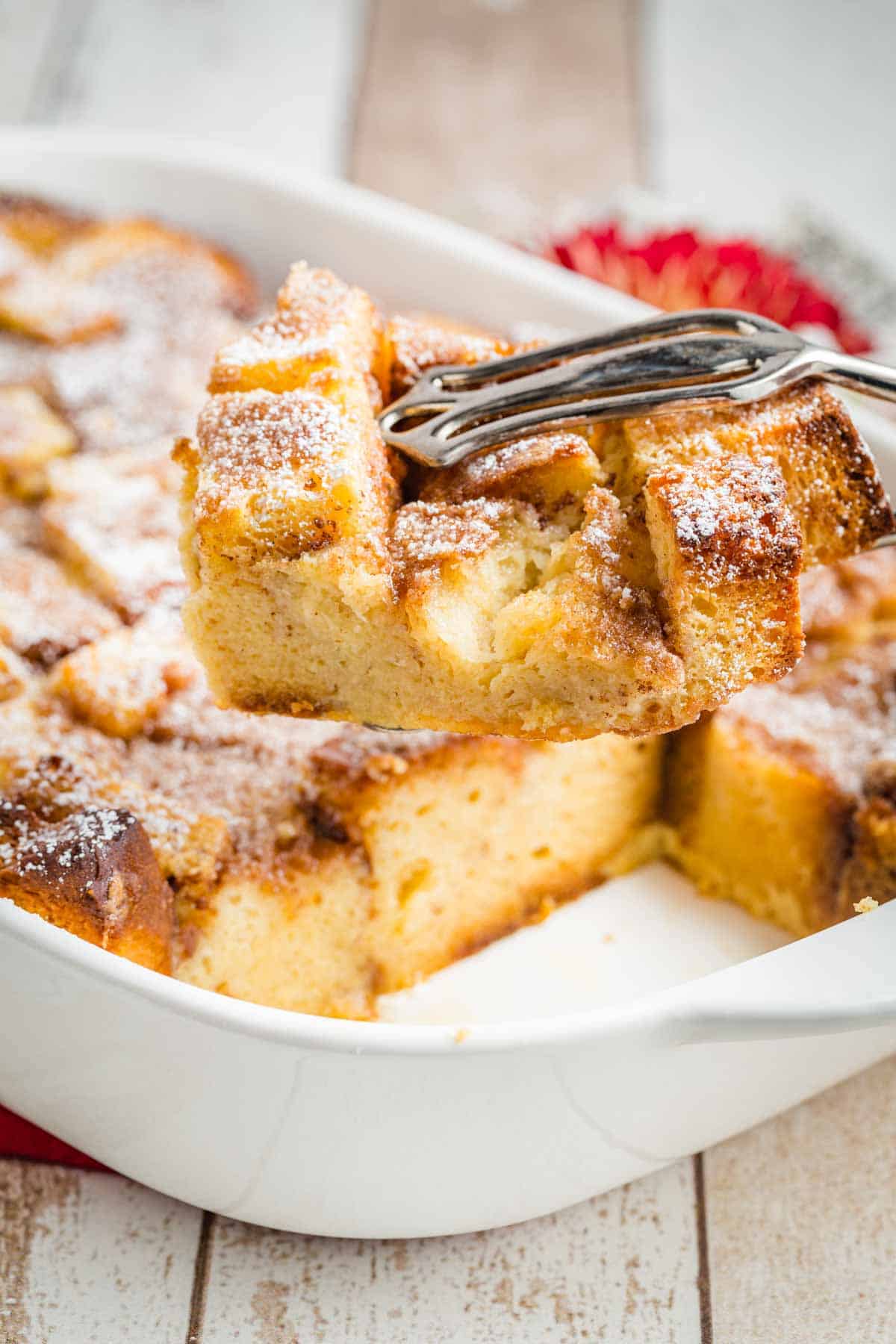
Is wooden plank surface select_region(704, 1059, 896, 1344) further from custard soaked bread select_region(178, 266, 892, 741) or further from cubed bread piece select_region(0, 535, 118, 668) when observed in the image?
cubed bread piece select_region(0, 535, 118, 668)

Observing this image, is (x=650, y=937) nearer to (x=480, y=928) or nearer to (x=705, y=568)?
(x=480, y=928)

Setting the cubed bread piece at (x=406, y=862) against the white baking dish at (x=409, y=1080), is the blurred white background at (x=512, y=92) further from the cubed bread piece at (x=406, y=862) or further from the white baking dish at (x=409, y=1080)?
the white baking dish at (x=409, y=1080)

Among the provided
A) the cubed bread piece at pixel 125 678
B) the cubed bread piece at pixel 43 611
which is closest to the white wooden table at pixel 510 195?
the cubed bread piece at pixel 125 678

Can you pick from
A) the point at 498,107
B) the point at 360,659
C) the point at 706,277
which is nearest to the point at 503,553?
the point at 360,659

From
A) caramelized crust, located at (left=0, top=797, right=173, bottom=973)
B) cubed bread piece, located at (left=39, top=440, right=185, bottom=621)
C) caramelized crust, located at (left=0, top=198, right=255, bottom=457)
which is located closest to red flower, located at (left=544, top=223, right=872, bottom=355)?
caramelized crust, located at (left=0, top=198, right=255, bottom=457)

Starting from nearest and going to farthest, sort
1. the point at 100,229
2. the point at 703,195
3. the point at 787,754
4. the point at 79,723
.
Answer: the point at 79,723 < the point at 787,754 < the point at 100,229 < the point at 703,195

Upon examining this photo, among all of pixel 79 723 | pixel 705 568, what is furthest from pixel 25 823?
pixel 705 568

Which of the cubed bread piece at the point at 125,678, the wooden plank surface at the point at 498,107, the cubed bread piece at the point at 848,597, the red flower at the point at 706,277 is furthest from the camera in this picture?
the wooden plank surface at the point at 498,107

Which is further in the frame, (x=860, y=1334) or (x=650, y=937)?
(x=650, y=937)
